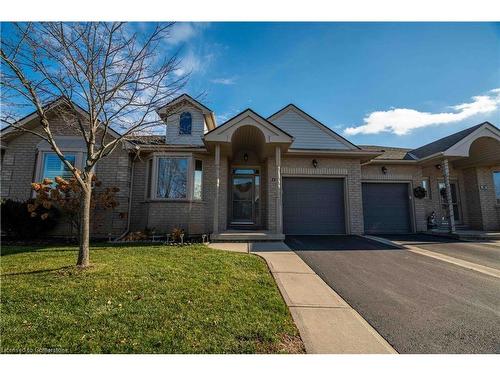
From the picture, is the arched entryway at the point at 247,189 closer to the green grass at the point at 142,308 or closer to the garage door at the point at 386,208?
the garage door at the point at 386,208

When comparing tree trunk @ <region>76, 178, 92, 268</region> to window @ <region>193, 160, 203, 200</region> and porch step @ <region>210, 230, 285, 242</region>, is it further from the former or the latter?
window @ <region>193, 160, 203, 200</region>

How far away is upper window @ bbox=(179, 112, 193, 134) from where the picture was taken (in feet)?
35.6

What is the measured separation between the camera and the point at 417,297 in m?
3.94

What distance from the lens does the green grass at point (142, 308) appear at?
2.47m

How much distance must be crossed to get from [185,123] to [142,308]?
915 cm

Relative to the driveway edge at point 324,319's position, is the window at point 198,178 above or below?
above

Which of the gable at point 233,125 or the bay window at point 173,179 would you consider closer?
the gable at point 233,125

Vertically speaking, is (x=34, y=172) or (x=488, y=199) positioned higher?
(x=34, y=172)

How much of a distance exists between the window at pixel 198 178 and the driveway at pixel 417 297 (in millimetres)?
5171

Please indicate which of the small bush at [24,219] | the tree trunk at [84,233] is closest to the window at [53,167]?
the small bush at [24,219]

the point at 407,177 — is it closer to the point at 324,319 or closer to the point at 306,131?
the point at 306,131

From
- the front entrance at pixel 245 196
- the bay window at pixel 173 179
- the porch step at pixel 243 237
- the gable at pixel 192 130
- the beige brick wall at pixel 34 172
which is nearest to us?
the porch step at pixel 243 237

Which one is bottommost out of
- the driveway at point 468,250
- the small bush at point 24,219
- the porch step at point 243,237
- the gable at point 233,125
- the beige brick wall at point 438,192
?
the driveway at point 468,250

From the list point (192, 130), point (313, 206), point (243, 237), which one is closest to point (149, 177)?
point (192, 130)
